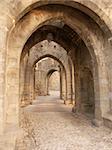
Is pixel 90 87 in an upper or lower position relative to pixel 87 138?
upper

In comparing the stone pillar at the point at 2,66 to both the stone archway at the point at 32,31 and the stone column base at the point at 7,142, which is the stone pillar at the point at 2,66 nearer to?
the stone column base at the point at 7,142

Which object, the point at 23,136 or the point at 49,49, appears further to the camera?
the point at 49,49

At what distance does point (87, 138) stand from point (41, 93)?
19.3 meters

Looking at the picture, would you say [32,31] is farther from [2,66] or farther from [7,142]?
[7,142]

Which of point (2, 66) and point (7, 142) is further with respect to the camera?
point (2, 66)

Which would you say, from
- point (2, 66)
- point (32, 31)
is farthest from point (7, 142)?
point (32, 31)

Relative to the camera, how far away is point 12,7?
403 centimetres

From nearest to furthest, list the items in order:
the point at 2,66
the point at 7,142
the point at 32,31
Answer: the point at 7,142
the point at 2,66
the point at 32,31

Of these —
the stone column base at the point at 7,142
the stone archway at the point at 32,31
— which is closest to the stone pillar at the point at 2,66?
the stone column base at the point at 7,142

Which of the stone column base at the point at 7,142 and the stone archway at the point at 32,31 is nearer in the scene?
the stone column base at the point at 7,142

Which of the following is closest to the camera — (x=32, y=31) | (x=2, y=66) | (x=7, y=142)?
(x=7, y=142)

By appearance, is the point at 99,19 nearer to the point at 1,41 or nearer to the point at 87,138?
the point at 1,41

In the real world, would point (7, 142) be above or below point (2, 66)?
below

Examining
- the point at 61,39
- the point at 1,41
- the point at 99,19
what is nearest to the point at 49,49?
the point at 61,39
